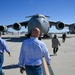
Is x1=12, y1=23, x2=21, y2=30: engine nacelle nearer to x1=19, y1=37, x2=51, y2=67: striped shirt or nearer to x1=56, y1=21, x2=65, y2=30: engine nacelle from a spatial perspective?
x1=56, y1=21, x2=65, y2=30: engine nacelle

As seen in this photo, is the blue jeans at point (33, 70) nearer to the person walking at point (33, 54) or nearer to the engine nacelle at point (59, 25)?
the person walking at point (33, 54)

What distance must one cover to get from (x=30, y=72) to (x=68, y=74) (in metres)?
3.47

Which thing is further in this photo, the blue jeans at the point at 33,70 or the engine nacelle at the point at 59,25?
the engine nacelle at the point at 59,25

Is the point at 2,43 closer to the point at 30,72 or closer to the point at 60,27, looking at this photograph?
the point at 30,72

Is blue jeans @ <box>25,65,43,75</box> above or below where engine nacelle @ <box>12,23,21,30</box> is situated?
below

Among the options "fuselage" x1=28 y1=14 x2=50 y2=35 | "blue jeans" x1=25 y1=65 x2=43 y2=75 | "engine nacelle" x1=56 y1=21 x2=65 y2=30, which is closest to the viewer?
"blue jeans" x1=25 y1=65 x2=43 y2=75

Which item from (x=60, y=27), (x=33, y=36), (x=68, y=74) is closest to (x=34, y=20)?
(x=60, y=27)

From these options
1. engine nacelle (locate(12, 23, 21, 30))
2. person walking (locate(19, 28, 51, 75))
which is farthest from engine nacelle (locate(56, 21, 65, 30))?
person walking (locate(19, 28, 51, 75))

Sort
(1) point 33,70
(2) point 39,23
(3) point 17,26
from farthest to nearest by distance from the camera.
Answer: (3) point 17,26 < (2) point 39,23 < (1) point 33,70

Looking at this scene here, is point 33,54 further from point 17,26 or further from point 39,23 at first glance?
point 17,26

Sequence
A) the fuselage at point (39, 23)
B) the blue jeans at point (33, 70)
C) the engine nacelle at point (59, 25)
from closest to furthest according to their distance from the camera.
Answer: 1. the blue jeans at point (33, 70)
2. the fuselage at point (39, 23)
3. the engine nacelle at point (59, 25)

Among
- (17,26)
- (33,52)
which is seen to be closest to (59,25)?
(17,26)

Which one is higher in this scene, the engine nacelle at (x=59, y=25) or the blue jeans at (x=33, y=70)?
the engine nacelle at (x=59, y=25)

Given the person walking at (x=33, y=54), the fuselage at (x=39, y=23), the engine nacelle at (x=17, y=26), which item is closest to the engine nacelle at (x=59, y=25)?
the engine nacelle at (x=17, y=26)
